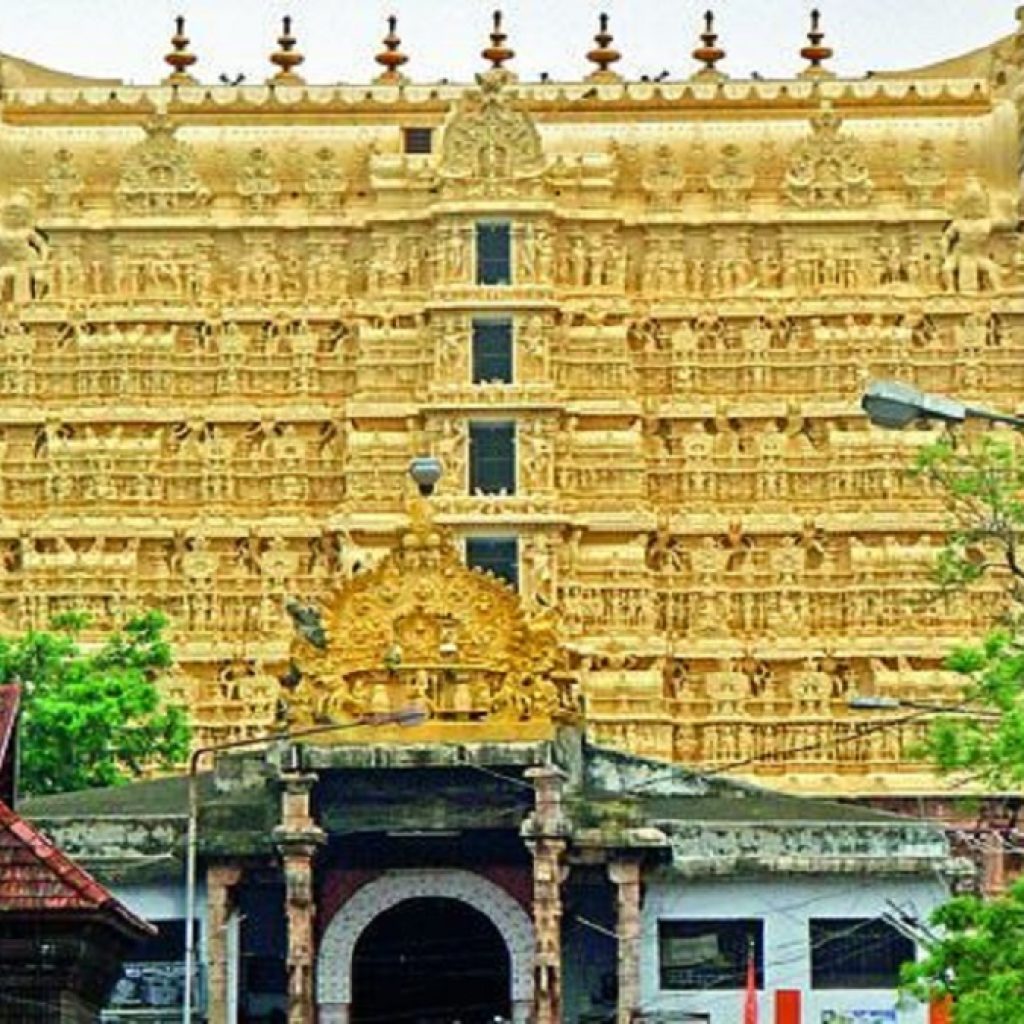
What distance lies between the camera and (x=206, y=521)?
355 ft

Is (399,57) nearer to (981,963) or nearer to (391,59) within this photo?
(391,59)

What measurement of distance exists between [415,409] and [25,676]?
15562 mm

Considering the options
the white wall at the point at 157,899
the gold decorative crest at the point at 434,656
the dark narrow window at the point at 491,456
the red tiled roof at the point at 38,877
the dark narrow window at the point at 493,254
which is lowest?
the red tiled roof at the point at 38,877

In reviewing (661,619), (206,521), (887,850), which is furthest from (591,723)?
(887,850)

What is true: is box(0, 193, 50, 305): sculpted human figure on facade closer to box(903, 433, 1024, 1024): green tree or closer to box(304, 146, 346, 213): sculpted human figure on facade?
box(304, 146, 346, 213): sculpted human figure on facade

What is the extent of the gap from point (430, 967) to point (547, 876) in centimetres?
346

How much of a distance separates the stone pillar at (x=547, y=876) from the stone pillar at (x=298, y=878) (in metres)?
3.40

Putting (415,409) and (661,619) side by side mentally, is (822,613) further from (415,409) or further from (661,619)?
(415,409)

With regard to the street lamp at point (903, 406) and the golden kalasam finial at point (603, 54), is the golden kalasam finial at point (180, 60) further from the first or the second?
the street lamp at point (903, 406)

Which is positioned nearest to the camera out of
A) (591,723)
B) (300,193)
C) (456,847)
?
(456,847)

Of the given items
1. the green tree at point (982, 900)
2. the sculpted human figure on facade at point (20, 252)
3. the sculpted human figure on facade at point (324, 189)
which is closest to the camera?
the green tree at point (982, 900)

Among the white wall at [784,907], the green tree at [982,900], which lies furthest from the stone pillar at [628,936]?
the green tree at [982,900]

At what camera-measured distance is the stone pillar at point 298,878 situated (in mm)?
71688

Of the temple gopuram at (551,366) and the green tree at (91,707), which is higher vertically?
the temple gopuram at (551,366)
